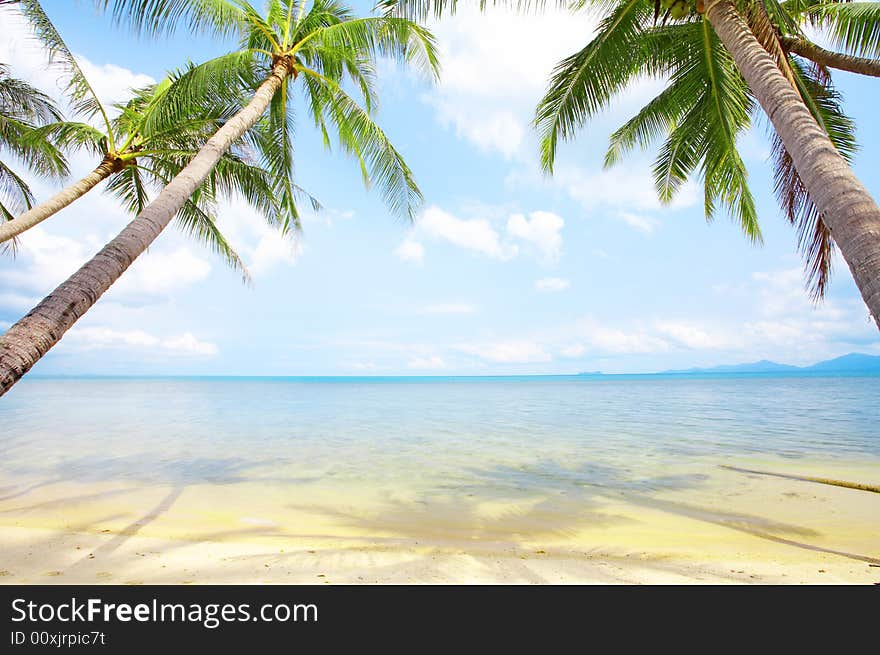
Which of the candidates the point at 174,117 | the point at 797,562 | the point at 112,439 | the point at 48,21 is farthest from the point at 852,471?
the point at 112,439

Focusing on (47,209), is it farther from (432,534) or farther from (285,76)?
(432,534)

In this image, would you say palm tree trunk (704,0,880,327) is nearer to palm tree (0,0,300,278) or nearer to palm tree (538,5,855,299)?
palm tree (538,5,855,299)

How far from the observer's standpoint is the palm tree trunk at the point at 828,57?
16.2 feet

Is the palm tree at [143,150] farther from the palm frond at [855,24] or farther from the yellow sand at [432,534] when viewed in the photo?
the palm frond at [855,24]

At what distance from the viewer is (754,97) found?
531 cm

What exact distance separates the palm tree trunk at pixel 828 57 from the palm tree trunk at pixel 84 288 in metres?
6.97

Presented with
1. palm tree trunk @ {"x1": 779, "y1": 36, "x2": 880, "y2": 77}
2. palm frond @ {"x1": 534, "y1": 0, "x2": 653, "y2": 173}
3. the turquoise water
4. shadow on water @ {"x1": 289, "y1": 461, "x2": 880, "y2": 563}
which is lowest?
shadow on water @ {"x1": 289, "y1": 461, "x2": 880, "y2": 563}

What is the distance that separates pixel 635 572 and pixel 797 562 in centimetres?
171

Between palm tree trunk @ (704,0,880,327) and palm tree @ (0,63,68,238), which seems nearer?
palm tree trunk @ (704,0,880,327)

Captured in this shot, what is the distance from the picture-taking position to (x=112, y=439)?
12156mm

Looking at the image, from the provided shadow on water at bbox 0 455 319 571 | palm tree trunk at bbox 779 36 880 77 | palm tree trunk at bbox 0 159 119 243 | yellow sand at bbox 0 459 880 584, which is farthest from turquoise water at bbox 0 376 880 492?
palm tree trunk at bbox 779 36 880 77

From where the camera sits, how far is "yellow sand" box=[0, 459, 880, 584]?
144 inches

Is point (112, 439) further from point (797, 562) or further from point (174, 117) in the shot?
point (797, 562)

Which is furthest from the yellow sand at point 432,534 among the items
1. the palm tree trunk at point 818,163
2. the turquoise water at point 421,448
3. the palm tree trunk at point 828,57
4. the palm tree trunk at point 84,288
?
the palm tree trunk at point 828,57
